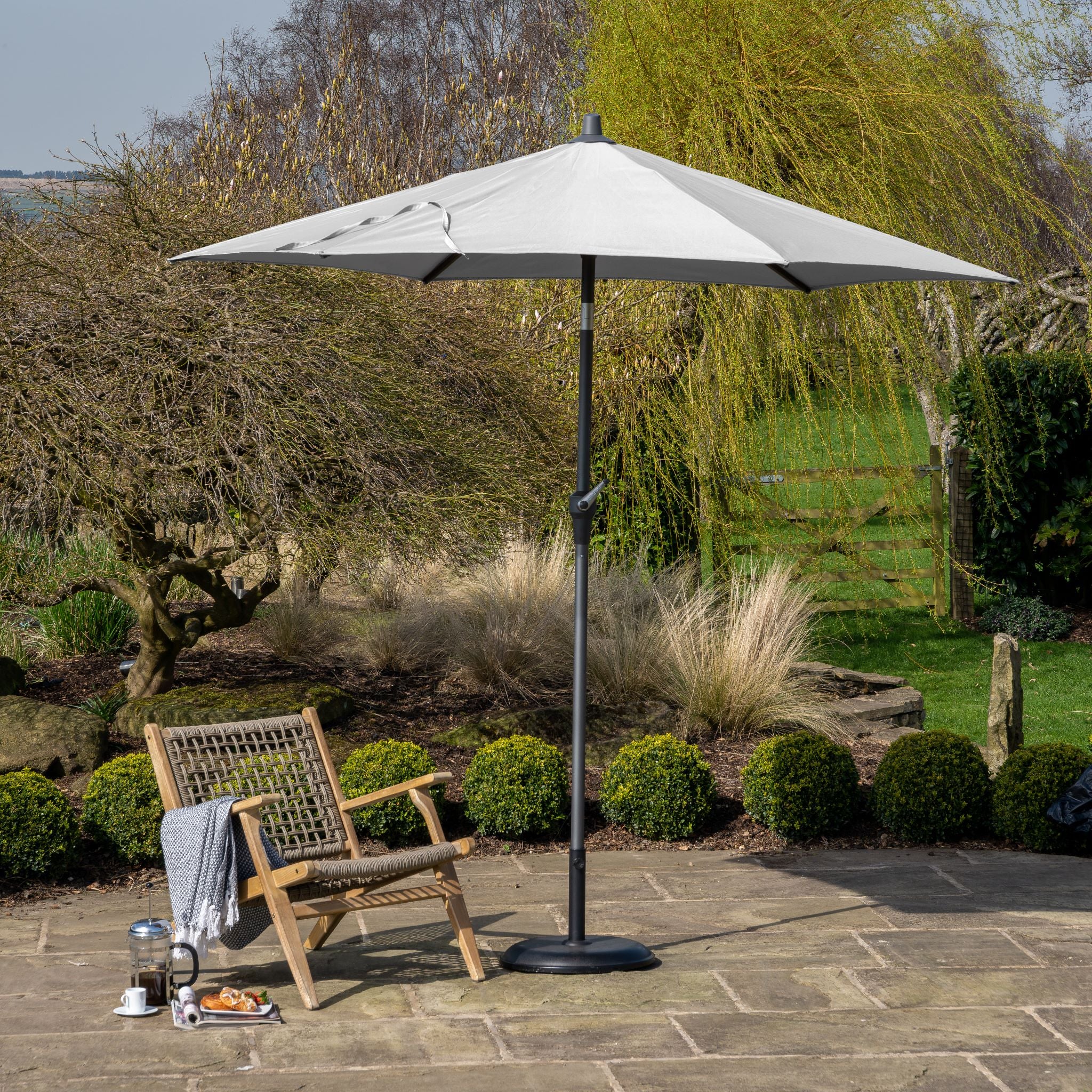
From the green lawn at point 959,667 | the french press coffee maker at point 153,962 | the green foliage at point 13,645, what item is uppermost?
the green foliage at point 13,645

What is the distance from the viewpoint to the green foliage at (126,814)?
5.05m

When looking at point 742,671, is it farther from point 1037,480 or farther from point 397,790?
point 1037,480

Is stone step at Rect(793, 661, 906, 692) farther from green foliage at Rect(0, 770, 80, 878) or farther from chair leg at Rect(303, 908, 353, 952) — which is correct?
green foliage at Rect(0, 770, 80, 878)

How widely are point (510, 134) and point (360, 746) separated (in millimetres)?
11377

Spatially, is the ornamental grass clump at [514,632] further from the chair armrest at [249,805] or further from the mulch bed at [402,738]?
the chair armrest at [249,805]

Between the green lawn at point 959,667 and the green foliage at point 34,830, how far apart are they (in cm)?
493

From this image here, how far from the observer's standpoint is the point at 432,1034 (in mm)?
3418

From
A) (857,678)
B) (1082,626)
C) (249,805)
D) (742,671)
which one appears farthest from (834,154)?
(249,805)

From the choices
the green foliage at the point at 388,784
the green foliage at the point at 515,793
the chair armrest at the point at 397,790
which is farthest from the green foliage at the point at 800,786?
the chair armrest at the point at 397,790

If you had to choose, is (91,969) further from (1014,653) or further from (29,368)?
(1014,653)

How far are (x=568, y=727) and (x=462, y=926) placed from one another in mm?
2865

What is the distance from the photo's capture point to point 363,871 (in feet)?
12.3

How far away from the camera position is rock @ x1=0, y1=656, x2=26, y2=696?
676 cm

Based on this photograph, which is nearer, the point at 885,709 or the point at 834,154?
the point at 885,709
